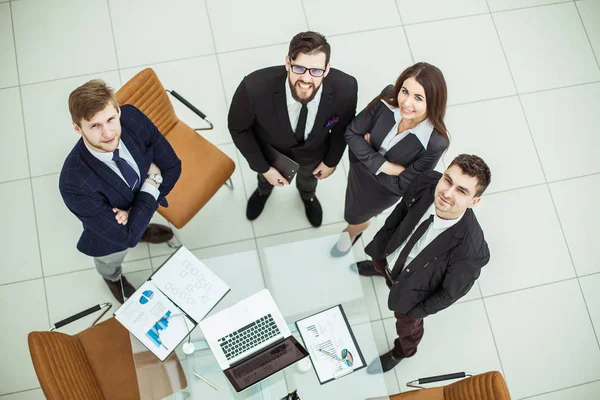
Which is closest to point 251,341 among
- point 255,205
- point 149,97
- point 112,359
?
point 112,359

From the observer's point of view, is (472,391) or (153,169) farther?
(153,169)

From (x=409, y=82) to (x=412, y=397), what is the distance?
167 centimetres

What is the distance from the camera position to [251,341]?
7.94 ft

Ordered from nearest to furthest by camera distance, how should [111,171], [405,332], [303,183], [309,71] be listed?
1. [309,71]
2. [111,171]
3. [405,332]
4. [303,183]

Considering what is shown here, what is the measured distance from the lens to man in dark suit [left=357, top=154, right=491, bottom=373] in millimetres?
2217

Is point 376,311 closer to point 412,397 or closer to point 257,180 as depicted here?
point 412,397

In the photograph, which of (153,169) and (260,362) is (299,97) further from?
(260,362)

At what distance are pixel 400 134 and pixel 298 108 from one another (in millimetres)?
542

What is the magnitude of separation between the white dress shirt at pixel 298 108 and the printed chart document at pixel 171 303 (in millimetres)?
901

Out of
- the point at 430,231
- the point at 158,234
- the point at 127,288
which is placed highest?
the point at 158,234

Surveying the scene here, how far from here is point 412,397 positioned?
2.70m

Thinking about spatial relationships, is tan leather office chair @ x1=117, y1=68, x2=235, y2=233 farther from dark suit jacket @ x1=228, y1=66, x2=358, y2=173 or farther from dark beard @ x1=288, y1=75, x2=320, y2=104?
dark beard @ x1=288, y1=75, x2=320, y2=104

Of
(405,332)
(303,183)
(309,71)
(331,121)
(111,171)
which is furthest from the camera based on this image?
(303,183)

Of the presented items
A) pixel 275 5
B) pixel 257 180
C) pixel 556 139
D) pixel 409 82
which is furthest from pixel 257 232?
pixel 556 139
